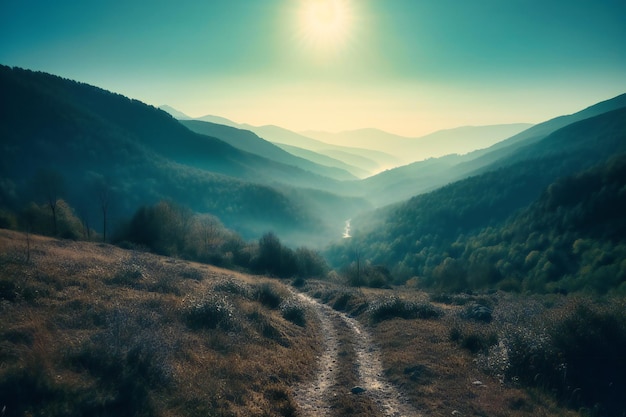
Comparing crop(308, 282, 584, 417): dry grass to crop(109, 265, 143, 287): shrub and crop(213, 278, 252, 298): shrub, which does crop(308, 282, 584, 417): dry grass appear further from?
crop(109, 265, 143, 287): shrub

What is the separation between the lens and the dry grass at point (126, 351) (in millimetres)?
9875

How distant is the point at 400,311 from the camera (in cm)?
2777

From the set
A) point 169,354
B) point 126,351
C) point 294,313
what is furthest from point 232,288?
point 126,351

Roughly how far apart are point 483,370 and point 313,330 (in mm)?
10846

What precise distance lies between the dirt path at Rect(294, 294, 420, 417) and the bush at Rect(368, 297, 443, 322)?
2621mm

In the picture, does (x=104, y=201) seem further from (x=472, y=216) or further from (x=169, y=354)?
(x=472, y=216)

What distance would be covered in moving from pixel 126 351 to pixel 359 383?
919 centimetres

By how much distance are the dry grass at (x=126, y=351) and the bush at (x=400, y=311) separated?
25.2ft

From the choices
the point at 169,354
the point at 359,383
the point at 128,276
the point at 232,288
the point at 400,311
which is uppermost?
the point at 169,354

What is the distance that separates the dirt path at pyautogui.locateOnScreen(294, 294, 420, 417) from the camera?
13.3 meters

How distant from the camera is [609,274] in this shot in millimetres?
78875

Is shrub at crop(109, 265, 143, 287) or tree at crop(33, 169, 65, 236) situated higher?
tree at crop(33, 169, 65, 236)

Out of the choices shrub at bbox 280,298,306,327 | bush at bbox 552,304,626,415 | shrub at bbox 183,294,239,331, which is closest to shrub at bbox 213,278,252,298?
shrub at bbox 280,298,306,327

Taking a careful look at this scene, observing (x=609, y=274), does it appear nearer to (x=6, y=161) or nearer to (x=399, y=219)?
(x=399, y=219)
